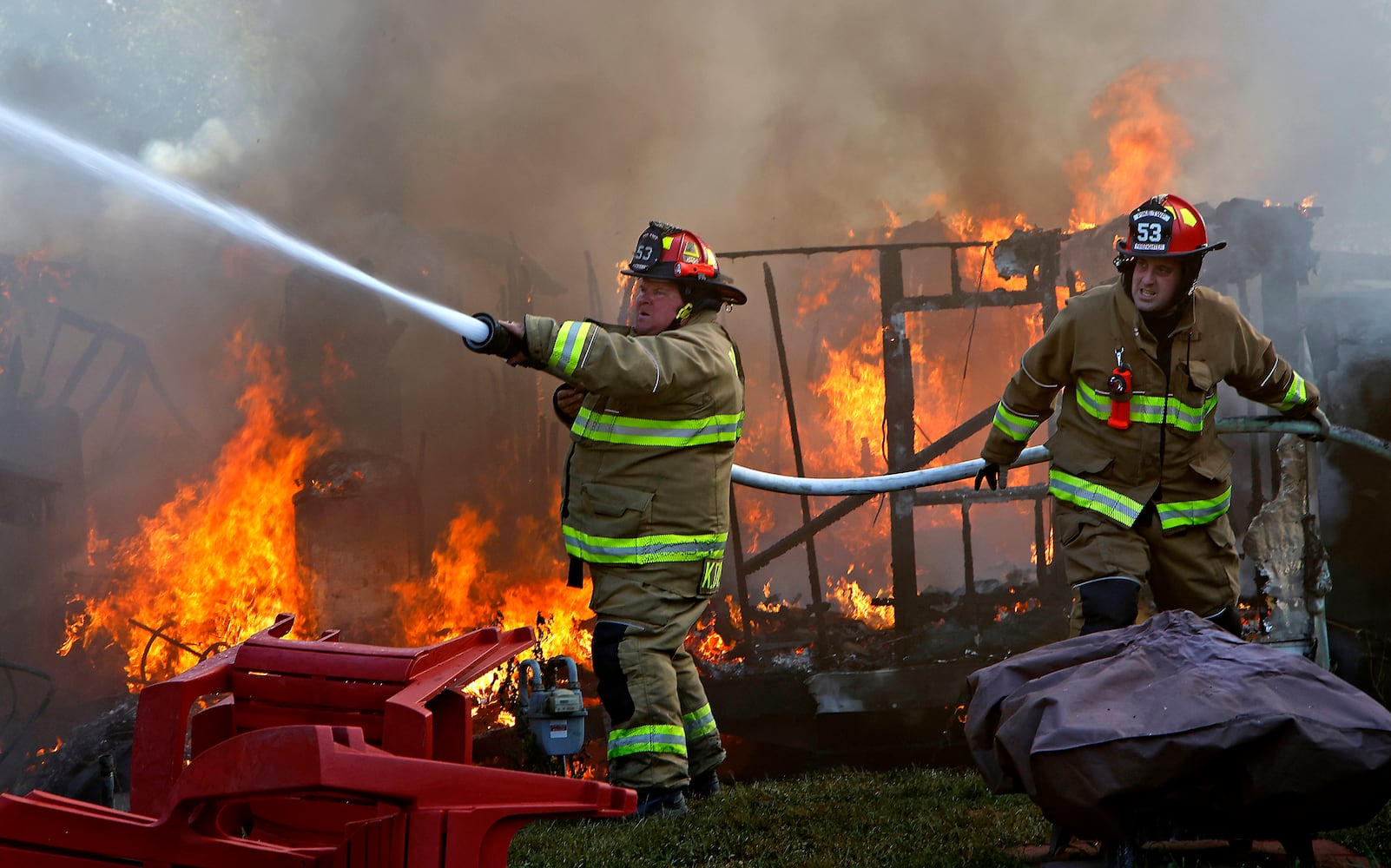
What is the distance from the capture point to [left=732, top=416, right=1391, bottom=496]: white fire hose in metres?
5.32

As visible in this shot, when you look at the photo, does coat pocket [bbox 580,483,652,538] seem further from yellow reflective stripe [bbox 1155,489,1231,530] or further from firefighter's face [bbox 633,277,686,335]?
yellow reflective stripe [bbox 1155,489,1231,530]

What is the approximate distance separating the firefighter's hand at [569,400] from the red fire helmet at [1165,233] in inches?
87.3

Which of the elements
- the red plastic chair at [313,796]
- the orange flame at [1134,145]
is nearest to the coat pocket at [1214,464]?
the red plastic chair at [313,796]

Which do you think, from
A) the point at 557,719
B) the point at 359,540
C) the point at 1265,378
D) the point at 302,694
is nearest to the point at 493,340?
the point at 302,694

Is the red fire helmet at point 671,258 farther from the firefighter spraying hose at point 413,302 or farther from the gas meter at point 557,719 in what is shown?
the gas meter at point 557,719

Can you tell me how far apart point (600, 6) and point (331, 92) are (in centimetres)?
203

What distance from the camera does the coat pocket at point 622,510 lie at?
4.63 metres

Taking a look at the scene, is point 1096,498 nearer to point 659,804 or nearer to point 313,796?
point 659,804

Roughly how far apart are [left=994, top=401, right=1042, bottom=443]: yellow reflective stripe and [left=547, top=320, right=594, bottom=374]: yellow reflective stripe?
1780 mm

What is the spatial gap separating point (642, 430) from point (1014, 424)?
1.52 meters

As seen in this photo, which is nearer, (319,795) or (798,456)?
(319,795)

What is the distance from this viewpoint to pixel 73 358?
7402mm

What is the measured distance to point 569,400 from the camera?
5012mm

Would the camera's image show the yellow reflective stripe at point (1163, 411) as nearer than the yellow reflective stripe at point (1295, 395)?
Yes
